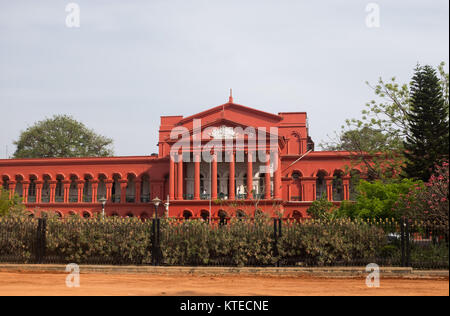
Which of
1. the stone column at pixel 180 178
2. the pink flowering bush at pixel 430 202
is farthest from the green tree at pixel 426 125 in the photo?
the stone column at pixel 180 178

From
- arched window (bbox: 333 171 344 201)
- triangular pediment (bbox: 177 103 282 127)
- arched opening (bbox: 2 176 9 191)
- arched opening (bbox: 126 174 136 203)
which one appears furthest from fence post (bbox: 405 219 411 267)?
arched opening (bbox: 2 176 9 191)

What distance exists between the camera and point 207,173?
39.8 metres

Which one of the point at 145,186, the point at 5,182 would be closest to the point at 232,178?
the point at 145,186

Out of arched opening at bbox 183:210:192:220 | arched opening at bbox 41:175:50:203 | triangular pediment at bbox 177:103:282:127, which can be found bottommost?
arched opening at bbox 183:210:192:220

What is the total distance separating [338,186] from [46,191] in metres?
28.0

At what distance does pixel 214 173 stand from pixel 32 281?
2437cm

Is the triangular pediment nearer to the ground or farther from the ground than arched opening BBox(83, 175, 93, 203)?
farther from the ground

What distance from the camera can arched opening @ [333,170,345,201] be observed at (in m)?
39.7

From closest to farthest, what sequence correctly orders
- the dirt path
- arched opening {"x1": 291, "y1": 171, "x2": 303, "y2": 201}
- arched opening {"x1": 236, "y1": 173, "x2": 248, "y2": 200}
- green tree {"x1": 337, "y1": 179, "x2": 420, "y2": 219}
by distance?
the dirt path → green tree {"x1": 337, "y1": 179, "x2": 420, "y2": 219} → arched opening {"x1": 236, "y1": 173, "x2": 248, "y2": 200} → arched opening {"x1": 291, "y1": 171, "x2": 303, "y2": 201}

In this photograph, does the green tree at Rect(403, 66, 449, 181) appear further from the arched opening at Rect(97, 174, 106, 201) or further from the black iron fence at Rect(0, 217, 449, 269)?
the arched opening at Rect(97, 174, 106, 201)

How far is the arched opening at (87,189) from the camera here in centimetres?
4328

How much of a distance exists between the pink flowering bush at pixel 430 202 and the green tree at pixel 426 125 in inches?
217

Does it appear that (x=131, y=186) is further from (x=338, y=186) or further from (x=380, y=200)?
(x=380, y=200)

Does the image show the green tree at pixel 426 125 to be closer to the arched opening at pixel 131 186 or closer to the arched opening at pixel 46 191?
the arched opening at pixel 131 186
